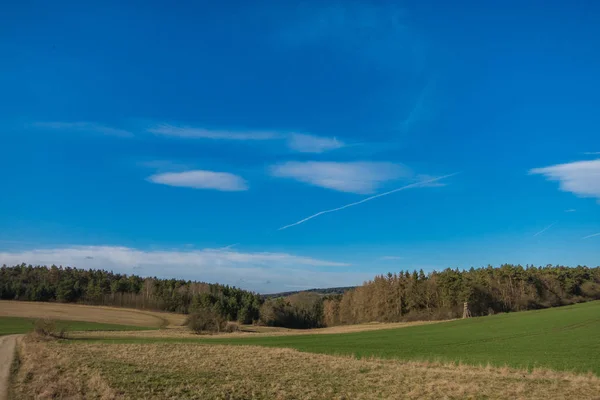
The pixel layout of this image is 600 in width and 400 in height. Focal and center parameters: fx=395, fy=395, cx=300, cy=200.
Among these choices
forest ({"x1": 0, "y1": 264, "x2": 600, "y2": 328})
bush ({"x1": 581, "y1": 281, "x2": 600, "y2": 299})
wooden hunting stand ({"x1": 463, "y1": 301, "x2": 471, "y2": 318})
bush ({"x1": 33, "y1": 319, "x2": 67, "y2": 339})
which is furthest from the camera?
bush ({"x1": 581, "y1": 281, "x2": 600, "y2": 299})

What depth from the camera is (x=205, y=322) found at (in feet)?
244

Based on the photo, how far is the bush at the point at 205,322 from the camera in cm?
7375

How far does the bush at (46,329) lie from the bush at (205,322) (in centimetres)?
2454

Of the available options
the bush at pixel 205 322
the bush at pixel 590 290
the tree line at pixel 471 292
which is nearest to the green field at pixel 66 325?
the bush at pixel 205 322

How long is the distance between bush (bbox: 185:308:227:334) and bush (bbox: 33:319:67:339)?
80.5ft

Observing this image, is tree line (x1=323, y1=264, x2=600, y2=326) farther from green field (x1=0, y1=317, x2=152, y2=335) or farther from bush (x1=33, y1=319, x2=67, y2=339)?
bush (x1=33, y1=319, x2=67, y2=339)

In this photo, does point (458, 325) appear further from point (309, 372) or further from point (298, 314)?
point (298, 314)

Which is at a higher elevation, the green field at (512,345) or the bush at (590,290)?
the bush at (590,290)

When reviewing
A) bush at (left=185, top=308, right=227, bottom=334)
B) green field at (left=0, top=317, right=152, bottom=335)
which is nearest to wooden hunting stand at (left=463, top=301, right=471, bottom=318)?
bush at (left=185, top=308, right=227, bottom=334)

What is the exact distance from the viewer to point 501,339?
1767 inches

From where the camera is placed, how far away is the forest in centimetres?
10262

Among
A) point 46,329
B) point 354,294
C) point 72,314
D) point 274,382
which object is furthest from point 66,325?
point 354,294

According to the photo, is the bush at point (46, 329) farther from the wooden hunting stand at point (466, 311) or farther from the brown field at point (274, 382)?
the wooden hunting stand at point (466, 311)

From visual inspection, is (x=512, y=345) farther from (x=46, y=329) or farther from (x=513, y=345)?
(x=46, y=329)
